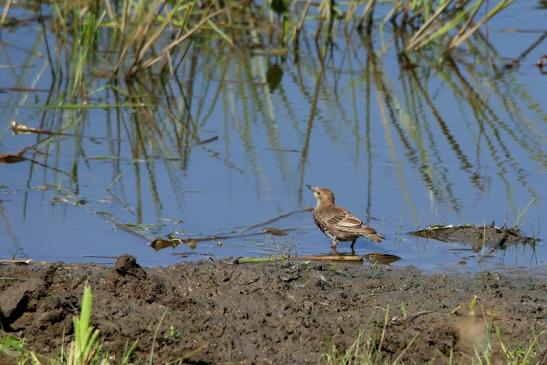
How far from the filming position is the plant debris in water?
759cm

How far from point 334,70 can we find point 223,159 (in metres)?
3.50

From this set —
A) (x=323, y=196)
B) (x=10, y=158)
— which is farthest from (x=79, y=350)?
(x=10, y=158)

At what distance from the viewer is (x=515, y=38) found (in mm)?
13953

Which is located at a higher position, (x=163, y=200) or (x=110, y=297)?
(x=110, y=297)

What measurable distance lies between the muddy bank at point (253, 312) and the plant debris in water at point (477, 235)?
1368 mm

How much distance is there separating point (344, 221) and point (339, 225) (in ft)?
0.20

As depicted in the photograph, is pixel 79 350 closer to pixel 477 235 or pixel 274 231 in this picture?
pixel 274 231

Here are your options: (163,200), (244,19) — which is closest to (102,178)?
(163,200)

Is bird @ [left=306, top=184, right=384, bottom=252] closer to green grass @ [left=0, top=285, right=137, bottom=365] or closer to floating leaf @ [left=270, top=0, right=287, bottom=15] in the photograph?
green grass @ [left=0, top=285, right=137, bottom=365]

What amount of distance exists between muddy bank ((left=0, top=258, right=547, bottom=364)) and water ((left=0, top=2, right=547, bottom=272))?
1269 mm

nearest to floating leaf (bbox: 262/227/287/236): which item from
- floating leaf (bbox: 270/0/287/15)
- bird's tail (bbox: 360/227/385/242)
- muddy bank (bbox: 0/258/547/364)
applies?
bird's tail (bbox: 360/227/385/242)

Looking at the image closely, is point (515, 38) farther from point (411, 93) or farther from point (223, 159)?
point (223, 159)

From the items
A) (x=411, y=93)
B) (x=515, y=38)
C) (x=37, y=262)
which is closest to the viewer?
(x=37, y=262)

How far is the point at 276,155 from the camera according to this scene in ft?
31.2
